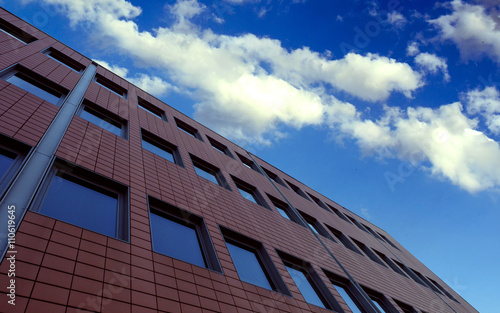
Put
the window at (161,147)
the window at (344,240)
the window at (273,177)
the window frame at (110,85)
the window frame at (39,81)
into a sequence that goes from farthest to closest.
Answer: the window at (273,177), the window at (344,240), the window frame at (110,85), the window at (161,147), the window frame at (39,81)

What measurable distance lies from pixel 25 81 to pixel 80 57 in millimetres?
5585

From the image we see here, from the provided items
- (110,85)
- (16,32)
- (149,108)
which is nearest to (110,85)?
(110,85)

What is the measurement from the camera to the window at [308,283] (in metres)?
7.84

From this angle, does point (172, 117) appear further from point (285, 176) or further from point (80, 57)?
point (285, 176)

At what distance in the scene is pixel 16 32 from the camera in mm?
10727

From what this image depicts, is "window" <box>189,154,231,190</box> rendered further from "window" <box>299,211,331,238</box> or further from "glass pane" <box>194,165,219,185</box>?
"window" <box>299,211,331,238</box>

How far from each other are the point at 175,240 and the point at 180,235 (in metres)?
0.30

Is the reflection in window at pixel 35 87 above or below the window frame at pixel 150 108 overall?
below

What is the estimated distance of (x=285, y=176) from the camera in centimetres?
1945

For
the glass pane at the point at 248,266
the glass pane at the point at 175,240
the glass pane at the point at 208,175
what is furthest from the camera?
the glass pane at the point at 208,175

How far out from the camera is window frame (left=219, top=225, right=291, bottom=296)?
23.1 ft

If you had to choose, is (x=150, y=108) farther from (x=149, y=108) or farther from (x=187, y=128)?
(x=187, y=128)

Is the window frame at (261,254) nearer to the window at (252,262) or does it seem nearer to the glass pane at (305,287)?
the window at (252,262)

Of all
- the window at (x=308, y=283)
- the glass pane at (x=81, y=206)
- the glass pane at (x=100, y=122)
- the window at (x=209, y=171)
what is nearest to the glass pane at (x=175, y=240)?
the glass pane at (x=81, y=206)
